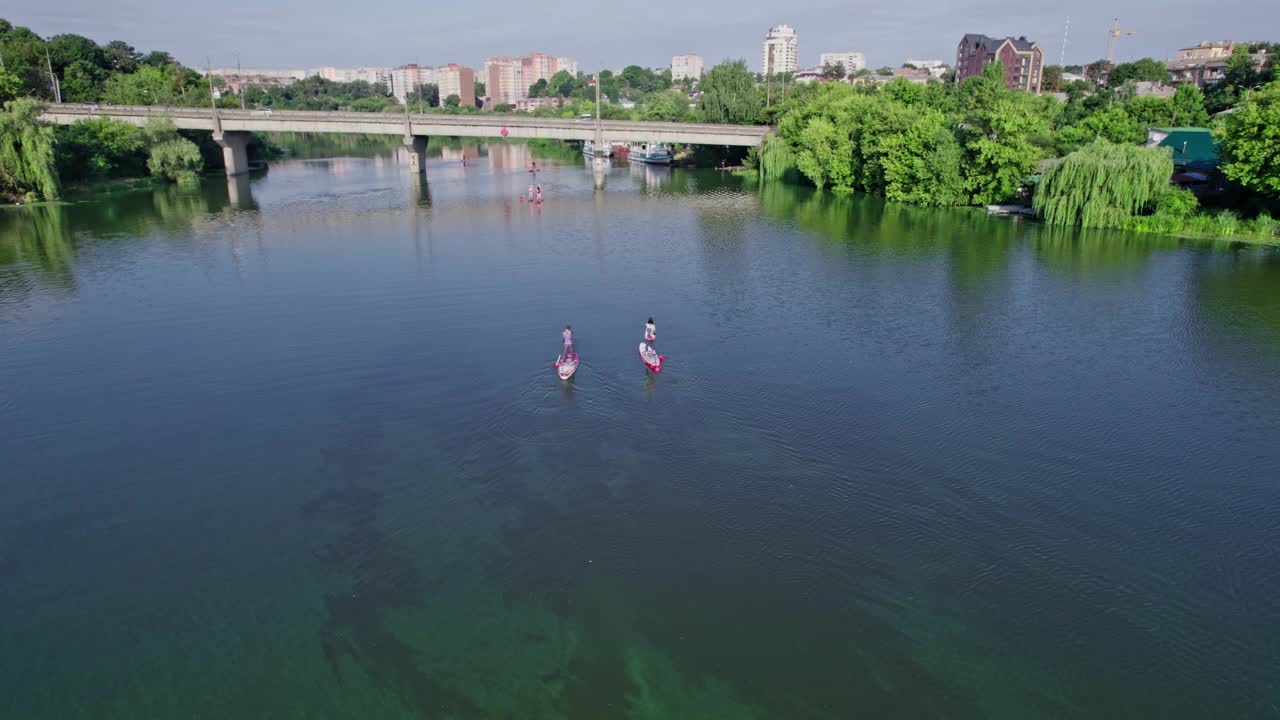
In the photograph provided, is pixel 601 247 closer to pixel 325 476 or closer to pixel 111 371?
pixel 111 371

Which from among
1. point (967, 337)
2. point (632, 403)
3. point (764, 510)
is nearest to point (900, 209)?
point (967, 337)

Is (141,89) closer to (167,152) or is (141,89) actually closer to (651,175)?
(167,152)

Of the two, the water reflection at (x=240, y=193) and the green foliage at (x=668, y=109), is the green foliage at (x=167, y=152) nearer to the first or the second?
the water reflection at (x=240, y=193)

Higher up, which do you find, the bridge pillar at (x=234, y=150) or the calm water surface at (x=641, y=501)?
the bridge pillar at (x=234, y=150)

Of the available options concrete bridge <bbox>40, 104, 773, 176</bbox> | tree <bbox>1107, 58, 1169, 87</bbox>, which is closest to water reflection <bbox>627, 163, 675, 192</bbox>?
concrete bridge <bbox>40, 104, 773, 176</bbox>

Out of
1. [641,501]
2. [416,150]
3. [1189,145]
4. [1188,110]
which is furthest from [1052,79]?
[641,501]

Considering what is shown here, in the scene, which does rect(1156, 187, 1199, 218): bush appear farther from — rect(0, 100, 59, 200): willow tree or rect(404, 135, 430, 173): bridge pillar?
rect(0, 100, 59, 200): willow tree

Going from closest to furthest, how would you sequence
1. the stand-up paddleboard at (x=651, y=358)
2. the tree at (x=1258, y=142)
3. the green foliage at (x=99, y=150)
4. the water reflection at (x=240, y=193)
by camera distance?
1. the stand-up paddleboard at (x=651, y=358)
2. the tree at (x=1258, y=142)
3. the water reflection at (x=240, y=193)
4. the green foliage at (x=99, y=150)

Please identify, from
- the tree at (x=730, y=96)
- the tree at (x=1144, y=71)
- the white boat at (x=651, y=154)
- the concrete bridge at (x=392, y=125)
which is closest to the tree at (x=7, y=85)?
the concrete bridge at (x=392, y=125)
